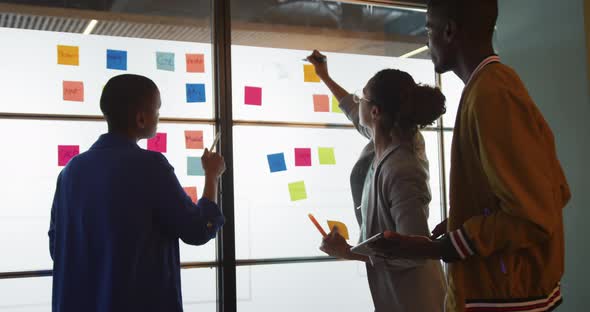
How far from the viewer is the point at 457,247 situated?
1.12 m

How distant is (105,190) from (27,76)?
1.10 m

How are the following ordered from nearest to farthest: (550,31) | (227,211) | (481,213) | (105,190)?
(481,213)
(105,190)
(227,211)
(550,31)

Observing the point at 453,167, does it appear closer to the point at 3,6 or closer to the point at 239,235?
the point at 239,235

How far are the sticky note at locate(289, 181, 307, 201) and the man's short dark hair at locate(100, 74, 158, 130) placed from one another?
1254 mm

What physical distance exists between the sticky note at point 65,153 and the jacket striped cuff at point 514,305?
6.53 feet

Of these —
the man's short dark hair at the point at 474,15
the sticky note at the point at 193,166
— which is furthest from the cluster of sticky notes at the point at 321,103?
the man's short dark hair at the point at 474,15

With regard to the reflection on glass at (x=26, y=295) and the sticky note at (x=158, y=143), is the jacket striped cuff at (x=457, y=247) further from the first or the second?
the reflection on glass at (x=26, y=295)

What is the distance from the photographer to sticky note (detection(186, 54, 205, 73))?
2849 millimetres

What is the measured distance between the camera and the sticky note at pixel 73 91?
2.63 metres

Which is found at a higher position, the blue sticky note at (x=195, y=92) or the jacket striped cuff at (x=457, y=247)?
the blue sticky note at (x=195, y=92)

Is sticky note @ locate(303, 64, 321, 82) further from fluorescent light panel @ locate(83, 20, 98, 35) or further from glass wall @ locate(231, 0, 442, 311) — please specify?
fluorescent light panel @ locate(83, 20, 98, 35)

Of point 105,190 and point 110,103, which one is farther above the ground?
point 110,103

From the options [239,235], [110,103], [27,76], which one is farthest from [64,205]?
[239,235]

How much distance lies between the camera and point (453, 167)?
1211mm
